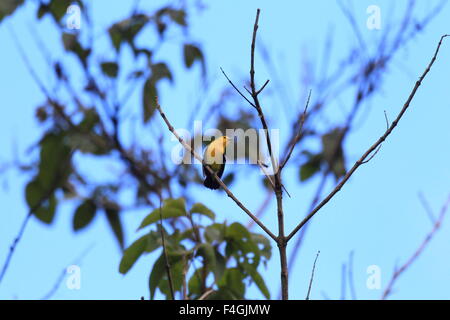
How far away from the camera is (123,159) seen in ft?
15.8

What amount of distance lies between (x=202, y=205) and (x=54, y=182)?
0.94 metres

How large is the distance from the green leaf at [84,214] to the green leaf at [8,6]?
4.15ft

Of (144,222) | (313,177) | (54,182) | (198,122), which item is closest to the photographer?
(144,222)

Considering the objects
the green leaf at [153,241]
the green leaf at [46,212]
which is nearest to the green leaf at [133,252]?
the green leaf at [153,241]

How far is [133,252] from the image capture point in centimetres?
288

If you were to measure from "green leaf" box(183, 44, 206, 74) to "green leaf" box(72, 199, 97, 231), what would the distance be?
102 centimetres

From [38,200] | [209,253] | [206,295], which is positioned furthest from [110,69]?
[206,295]

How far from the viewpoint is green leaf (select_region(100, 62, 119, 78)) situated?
439 cm

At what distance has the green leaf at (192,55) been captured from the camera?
4387 millimetres

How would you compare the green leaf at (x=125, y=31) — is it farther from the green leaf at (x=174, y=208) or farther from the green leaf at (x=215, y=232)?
the green leaf at (x=215, y=232)

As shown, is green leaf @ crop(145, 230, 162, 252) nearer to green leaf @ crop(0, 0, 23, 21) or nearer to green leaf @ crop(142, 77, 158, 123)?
green leaf @ crop(0, 0, 23, 21)

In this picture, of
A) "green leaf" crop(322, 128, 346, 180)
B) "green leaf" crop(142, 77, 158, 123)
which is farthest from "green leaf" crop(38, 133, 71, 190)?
"green leaf" crop(322, 128, 346, 180)
